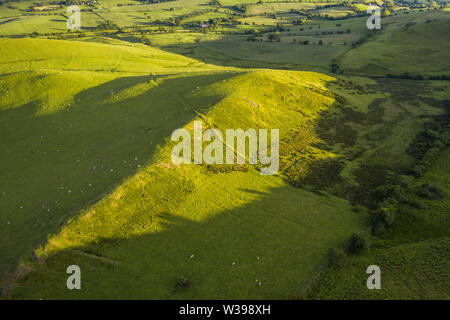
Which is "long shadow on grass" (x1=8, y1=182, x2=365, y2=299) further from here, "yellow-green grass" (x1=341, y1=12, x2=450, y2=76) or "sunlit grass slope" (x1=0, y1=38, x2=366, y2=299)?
"yellow-green grass" (x1=341, y1=12, x2=450, y2=76)

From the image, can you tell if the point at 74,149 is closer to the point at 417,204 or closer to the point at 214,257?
the point at 214,257

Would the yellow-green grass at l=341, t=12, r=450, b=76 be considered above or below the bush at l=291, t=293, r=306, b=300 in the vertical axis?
above

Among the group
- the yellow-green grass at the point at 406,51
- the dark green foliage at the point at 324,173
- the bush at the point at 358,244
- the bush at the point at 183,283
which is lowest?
the bush at the point at 183,283

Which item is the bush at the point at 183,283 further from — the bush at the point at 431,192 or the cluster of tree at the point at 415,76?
the cluster of tree at the point at 415,76

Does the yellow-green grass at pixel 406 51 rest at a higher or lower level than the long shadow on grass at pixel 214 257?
higher

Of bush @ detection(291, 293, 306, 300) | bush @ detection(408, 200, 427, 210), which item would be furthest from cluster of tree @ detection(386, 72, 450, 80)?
bush @ detection(291, 293, 306, 300)

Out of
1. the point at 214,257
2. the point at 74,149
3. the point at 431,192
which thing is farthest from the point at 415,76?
the point at 74,149

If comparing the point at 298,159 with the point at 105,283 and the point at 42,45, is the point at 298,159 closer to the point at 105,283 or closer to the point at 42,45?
the point at 105,283

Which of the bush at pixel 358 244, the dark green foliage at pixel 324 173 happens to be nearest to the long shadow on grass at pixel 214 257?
the bush at pixel 358 244
